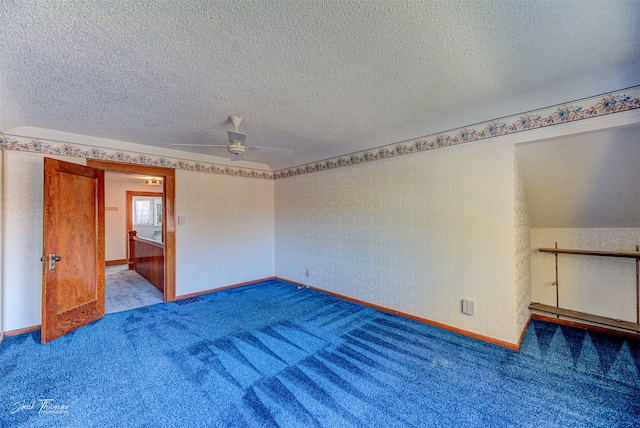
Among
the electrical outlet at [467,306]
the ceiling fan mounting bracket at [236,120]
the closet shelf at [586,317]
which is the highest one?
the ceiling fan mounting bracket at [236,120]

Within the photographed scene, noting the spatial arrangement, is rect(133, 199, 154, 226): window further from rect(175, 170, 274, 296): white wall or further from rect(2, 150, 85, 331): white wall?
rect(2, 150, 85, 331): white wall

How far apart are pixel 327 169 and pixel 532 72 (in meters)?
2.94

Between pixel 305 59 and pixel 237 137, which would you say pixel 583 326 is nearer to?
pixel 305 59

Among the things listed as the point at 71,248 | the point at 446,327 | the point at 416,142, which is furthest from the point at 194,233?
the point at 446,327

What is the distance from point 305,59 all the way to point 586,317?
4.05 m

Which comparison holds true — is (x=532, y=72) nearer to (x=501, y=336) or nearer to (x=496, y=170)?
(x=496, y=170)

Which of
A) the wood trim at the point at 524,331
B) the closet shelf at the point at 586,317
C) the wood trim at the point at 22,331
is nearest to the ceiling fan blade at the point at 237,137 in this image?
the wood trim at the point at 22,331

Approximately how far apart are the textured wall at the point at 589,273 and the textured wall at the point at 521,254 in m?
0.28

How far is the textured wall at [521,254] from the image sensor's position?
105 inches

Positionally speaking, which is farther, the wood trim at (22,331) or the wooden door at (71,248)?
the wood trim at (22,331)

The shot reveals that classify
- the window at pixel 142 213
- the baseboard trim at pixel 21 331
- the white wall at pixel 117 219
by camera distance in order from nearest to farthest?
the baseboard trim at pixel 21 331
the white wall at pixel 117 219
the window at pixel 142 213

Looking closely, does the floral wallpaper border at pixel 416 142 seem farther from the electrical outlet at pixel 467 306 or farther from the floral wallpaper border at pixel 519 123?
the electrical outlet at pixel 467 306

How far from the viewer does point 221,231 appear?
15.6 feet

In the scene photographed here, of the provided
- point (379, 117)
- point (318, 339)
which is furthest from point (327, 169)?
point (318, 339)
